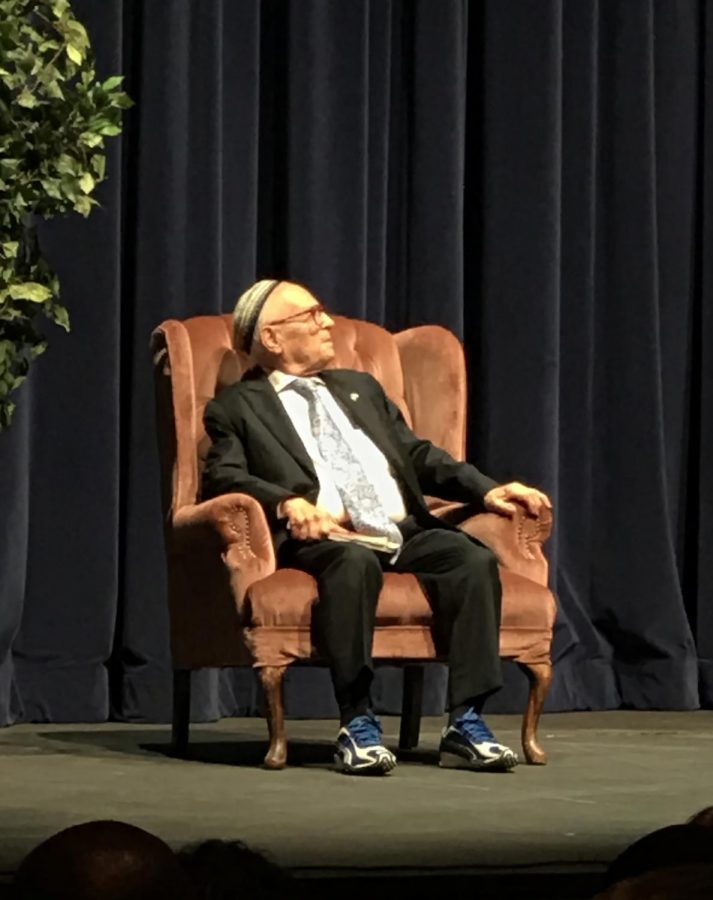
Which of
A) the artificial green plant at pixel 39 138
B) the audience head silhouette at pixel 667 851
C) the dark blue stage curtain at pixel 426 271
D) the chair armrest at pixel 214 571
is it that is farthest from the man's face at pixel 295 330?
the audience head silhouette at pixel 667 851

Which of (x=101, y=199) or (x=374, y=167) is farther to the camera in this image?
(x=374, y=167)

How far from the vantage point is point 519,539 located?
3527 mm

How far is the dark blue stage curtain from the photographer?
4.32 metres

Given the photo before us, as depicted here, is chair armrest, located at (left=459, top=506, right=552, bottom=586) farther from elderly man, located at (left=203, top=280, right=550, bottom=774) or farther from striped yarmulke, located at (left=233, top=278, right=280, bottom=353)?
striped yarmulke, located at (left=233, top=278, right=280, bottom=353)

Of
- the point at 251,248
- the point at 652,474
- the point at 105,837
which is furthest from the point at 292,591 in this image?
the point at 105,837

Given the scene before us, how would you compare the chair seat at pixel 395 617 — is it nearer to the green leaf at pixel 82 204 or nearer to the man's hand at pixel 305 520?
the man's hand at pixel 305 520

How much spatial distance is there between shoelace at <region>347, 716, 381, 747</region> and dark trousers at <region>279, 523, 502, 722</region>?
19 mm

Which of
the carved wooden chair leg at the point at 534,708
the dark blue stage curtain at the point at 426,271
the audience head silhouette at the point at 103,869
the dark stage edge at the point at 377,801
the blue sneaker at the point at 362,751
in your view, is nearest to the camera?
the audience head silhouette at the point at 103,869

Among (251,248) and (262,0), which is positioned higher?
(262,0)

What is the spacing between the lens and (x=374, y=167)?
4.65 metres

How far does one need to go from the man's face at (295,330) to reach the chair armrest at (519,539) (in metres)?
0.48

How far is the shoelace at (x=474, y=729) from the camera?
129 inches

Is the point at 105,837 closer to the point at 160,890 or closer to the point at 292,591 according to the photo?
the point at 160,890

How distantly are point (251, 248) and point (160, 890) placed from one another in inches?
146
